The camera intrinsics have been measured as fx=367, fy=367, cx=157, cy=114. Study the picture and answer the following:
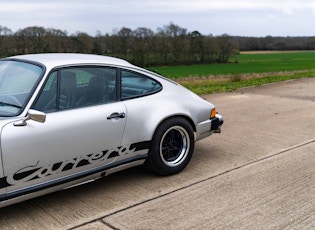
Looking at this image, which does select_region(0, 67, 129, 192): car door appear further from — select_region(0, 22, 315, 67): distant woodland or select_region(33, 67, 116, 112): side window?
select_region(0, 22, 315, 67): distant woodland

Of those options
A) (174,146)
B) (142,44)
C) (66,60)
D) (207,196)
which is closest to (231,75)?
(174,146)

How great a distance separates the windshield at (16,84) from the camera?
3184 mm

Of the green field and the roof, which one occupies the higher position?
the roof

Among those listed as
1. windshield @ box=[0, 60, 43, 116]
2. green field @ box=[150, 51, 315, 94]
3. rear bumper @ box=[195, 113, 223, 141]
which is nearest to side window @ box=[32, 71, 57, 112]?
windshield @ box=[0, 60, 43, 116]

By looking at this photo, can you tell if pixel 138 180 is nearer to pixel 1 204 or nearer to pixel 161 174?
pixel 161 174

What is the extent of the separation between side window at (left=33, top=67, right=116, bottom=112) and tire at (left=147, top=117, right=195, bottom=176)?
70 cm

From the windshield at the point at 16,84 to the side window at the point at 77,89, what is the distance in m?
0.14

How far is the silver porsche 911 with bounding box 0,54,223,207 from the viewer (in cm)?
→ 302

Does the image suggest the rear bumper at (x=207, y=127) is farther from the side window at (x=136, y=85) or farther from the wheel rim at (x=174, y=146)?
the side window at (x=136, y=85)

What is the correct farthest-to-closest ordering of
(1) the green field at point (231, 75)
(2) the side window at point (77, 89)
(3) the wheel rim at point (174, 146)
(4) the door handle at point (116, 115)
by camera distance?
(1) the green field at point (231, 75) < (3) the wheel rim at point (174, 146) < (4) the door handle at point (116, 115) < (2) the side window at point (77, 89)

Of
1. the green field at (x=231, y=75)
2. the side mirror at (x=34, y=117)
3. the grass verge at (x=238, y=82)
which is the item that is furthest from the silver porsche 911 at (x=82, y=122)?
the green field at (x=231, y=75)

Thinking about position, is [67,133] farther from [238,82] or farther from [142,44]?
[142,44]

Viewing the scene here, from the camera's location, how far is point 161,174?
4148 millimetres

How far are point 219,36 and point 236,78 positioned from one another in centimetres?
5265
